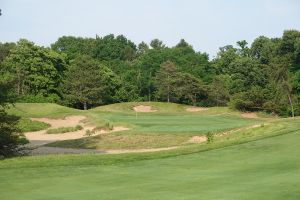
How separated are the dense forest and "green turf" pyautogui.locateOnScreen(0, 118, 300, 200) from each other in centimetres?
4491

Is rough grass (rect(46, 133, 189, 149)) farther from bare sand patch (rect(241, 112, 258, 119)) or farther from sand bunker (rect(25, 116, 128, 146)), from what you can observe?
bare sand patch (rect(241, 112, 258, 119))

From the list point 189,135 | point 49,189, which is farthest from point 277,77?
point 49,189

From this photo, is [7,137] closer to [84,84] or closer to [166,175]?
[166,175]

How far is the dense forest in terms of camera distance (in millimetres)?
63281

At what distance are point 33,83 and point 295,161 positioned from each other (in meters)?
61.7

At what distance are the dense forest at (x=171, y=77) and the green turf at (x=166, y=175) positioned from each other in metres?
44.9

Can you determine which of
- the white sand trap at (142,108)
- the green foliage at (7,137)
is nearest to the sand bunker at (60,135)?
the green foliage at (7,137)

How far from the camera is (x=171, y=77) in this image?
258 feet

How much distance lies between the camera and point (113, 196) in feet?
31.6

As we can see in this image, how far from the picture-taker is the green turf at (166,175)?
9.74 meters

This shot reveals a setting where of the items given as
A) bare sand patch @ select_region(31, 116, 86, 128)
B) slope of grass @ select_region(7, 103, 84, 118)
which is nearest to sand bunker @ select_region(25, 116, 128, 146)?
bare sand patch @ select_region(31, 116, 86, 128)

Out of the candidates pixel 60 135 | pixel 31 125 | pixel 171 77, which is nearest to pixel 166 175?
pixel 60 135

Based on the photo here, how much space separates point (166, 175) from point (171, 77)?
6660 centimetres

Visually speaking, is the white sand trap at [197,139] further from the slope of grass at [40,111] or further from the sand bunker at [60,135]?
the slope of grass at [40,111]
